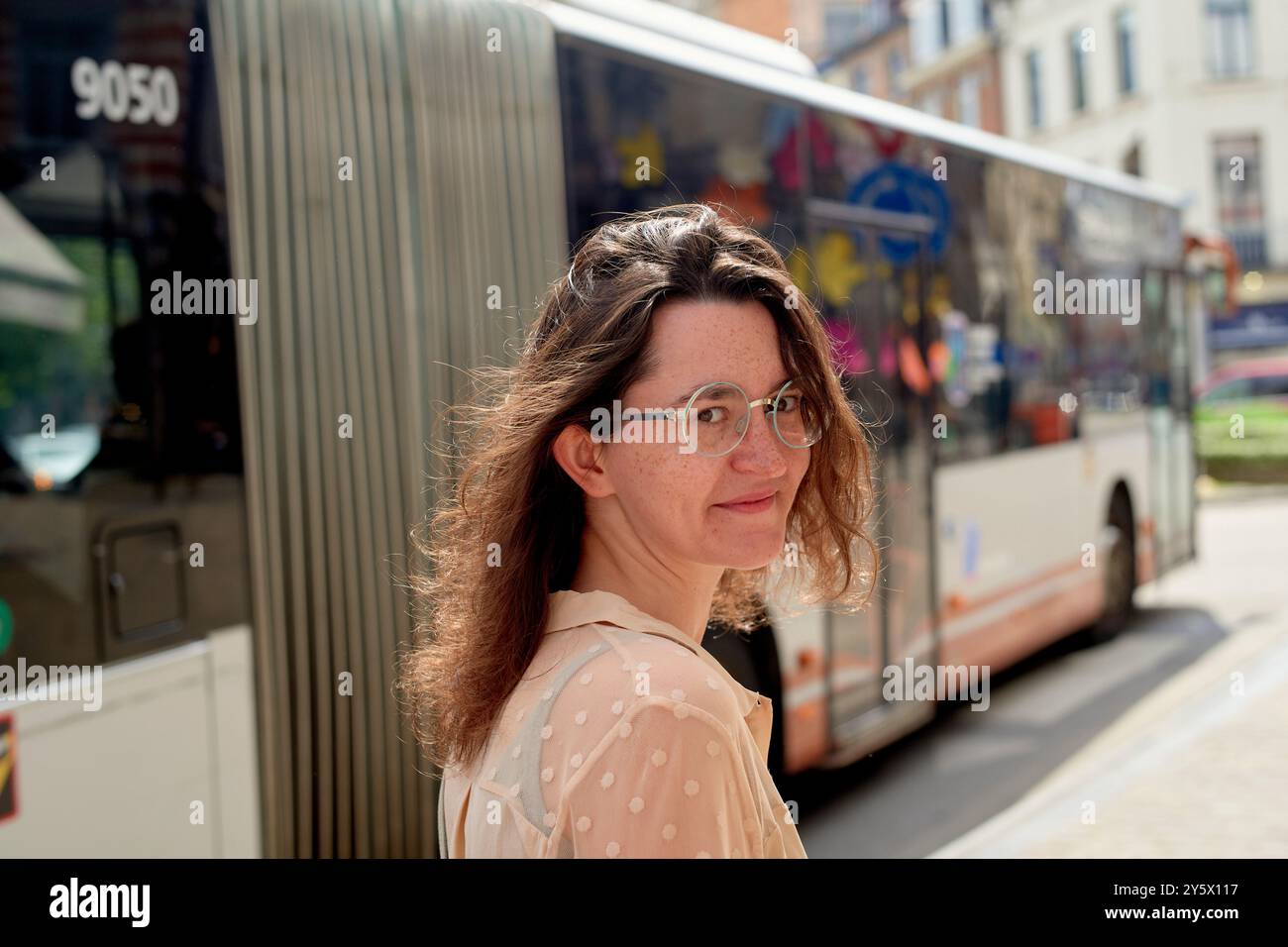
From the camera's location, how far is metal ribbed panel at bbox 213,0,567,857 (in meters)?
3.65

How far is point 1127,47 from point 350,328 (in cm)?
3084

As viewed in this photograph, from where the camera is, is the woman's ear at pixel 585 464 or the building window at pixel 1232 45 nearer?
the woman's ear at pixel 585 464

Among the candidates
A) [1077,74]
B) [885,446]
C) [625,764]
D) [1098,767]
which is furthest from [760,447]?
[1077,74]

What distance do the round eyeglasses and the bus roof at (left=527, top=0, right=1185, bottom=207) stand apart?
3.47 m

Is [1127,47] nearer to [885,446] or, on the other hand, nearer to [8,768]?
[885,446]

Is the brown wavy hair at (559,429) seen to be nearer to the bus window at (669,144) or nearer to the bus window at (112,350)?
the bus window at (112,350)

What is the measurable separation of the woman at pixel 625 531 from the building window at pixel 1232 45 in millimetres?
31933

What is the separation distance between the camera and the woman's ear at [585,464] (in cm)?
156

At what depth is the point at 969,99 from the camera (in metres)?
40.8

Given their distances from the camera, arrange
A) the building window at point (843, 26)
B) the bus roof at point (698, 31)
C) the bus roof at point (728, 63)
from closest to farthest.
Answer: the bus roof at point (728, 63)
the bus roof at point (698, 31)
the building window at point (843, 26)

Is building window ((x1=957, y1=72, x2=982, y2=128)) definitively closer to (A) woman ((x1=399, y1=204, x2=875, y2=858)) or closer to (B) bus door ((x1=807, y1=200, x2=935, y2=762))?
(B) bus door ((x1=807, y1=200, x2=935, y2=762))

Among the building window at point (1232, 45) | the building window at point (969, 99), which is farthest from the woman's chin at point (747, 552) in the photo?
the building window at point (969, 99)

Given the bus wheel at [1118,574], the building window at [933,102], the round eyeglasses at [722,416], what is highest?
the building window at [933,102]

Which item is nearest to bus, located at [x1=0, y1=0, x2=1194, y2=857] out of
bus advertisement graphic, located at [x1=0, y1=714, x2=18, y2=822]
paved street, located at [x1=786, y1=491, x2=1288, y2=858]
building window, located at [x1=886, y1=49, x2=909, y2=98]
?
bus advertisement graphic, located at [x1=0, y1=714, x2=18, y2=822]
